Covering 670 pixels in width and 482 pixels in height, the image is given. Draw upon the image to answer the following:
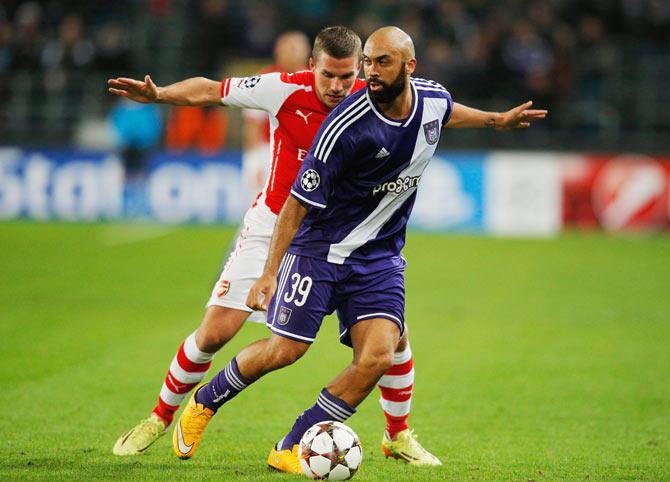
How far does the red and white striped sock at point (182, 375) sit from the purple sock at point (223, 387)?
11.2 inches

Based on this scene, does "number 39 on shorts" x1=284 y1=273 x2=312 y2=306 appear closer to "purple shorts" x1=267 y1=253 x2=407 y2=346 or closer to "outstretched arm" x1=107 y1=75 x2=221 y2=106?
"purple shorts" x1=267 y1=253 x2=407 y2=346

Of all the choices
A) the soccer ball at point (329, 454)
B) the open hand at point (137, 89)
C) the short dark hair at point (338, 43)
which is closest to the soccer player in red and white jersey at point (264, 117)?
the open hand at point (137, 89)

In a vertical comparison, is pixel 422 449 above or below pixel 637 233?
above

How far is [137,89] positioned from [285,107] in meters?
0.88

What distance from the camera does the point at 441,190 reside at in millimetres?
20312

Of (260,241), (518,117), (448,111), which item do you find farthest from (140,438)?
(518,117)

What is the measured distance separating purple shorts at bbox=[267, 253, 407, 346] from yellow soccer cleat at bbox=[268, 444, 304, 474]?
1.95 ft

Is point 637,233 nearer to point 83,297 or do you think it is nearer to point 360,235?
point 83,297

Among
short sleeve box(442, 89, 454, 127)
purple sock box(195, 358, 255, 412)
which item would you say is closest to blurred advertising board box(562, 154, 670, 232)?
short sleeve box(442, 89, 454, 127)

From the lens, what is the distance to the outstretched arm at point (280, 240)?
5.46 meters

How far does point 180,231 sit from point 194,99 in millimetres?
13985

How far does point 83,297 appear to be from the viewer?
42.5ft

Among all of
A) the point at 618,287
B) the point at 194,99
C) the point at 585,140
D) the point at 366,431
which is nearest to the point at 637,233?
the point at 585,140

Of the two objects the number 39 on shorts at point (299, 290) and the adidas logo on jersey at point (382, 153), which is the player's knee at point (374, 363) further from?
the adidas logo on jersey at point (382, 153)
